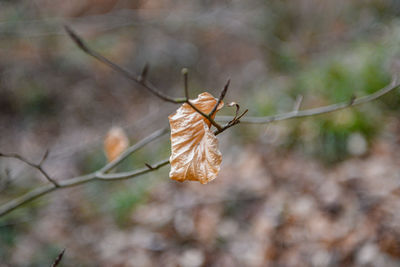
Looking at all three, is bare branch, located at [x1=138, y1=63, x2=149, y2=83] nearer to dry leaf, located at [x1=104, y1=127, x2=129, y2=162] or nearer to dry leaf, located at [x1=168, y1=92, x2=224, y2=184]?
dry leaf, located at [x1=168, y1=92, x2=224, y2=184]

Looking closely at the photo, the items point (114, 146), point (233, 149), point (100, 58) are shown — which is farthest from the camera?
Answer: point (233, 149)

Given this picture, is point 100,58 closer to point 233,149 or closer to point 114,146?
point 114,146

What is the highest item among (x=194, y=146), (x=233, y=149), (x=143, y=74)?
(x=143, y=74)

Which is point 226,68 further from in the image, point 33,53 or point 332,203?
point 332,203

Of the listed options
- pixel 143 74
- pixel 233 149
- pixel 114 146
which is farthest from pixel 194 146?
pixel 233 149

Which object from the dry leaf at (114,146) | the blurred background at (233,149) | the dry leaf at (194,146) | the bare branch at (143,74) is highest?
the bare branch at (143,74)

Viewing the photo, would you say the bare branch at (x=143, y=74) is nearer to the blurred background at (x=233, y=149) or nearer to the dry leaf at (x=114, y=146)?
the dry leaf at (x=114, y=146)

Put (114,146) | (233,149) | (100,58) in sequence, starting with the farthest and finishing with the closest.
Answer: (233,149) < (114,146) < (100,58)

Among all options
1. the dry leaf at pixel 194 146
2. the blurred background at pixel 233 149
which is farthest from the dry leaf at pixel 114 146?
the dry leaf at pixel 194 146
